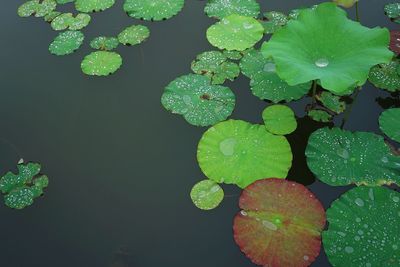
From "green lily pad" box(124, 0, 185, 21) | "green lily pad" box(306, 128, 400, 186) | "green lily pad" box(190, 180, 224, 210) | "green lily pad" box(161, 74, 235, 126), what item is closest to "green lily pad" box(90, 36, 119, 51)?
"green lily pad" box(124, 0, 185, 21)

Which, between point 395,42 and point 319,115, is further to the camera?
point 395,42

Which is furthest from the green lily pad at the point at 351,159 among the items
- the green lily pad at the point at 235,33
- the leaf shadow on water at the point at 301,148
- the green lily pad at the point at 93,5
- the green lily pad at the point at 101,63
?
the green lily pad at the point at 93,5

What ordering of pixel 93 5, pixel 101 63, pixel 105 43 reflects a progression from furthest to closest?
pixel 93 5, pixel 105 43, pixel 101 63

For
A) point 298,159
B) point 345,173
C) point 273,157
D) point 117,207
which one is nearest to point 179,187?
point 117,207

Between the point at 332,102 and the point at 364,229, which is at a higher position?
the point at 332,102

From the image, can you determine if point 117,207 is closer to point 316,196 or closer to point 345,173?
point 316,196

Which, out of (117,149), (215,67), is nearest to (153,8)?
(215,67)

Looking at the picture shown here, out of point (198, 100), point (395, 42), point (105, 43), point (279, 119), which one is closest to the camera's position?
point (279, 119)

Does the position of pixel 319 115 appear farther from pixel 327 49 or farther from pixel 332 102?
pixel 327 49

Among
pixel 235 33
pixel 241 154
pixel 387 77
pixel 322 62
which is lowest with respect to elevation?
pixel 241 154
